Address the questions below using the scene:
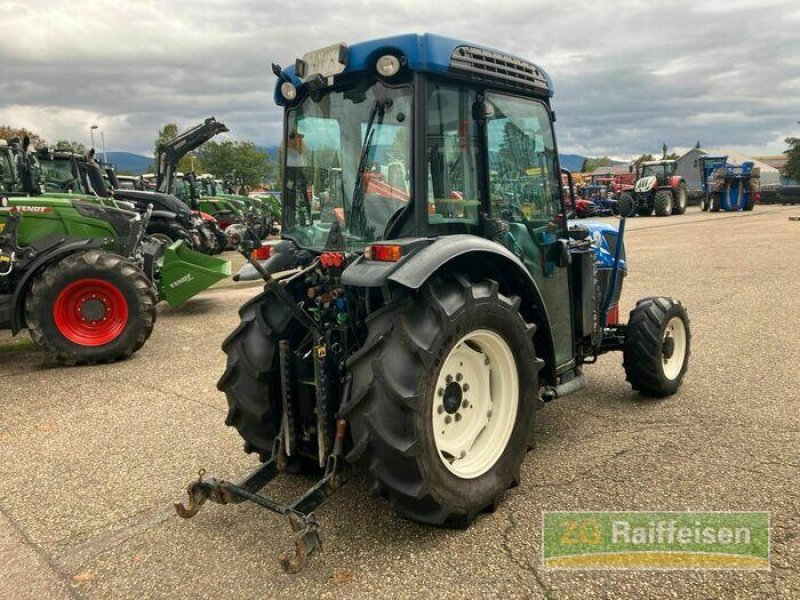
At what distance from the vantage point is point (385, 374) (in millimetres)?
2711

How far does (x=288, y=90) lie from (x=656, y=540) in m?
2.96

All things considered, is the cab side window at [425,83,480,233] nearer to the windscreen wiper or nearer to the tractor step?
the windscreen wiper

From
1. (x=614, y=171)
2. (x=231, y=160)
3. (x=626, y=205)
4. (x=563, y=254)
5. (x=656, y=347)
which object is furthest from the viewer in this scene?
(x=231, y=160)

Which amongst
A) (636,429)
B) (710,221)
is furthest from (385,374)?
(710,221)

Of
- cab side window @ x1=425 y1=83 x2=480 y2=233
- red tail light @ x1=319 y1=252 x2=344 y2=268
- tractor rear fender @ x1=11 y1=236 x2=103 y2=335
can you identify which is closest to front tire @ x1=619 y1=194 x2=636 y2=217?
cab side window @ x1=425 y1=83 x2=480 y2=233

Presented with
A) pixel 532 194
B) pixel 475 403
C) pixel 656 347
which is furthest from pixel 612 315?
pixel 475 403

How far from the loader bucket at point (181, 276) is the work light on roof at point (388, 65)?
612cm

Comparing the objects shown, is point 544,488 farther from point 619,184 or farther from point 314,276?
point 619,184

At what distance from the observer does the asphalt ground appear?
2641 millimetres

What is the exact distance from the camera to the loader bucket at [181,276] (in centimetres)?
839

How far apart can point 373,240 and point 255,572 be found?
1616 millimetres

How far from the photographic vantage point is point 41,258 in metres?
6.54

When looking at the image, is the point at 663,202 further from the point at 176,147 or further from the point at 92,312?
the point at 92,312

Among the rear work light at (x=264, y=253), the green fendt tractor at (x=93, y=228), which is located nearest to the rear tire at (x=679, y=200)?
the green fendt tractor at (x=93, y=228)
